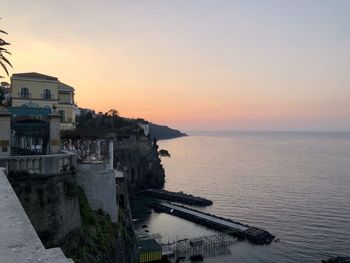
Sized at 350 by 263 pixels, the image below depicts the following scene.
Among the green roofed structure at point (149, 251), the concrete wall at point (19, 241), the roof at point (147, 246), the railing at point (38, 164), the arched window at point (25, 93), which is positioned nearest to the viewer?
the concrete wall at point (19, 241)

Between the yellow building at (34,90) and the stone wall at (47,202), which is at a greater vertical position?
the yellow building at (34,90)

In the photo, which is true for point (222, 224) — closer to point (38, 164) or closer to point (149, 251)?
point (149, 251)

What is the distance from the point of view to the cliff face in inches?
4224

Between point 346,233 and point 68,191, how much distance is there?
179ft

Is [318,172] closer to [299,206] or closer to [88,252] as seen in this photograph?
[299,206]

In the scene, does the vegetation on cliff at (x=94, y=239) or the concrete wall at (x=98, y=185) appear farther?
the concrete wall at (x=98, y=185)

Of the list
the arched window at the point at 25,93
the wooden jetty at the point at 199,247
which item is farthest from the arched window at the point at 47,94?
the wooden jetty at the point at 199,247

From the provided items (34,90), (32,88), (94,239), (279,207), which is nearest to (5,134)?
→ (94,239)

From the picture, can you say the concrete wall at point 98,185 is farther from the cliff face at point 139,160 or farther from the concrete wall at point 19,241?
the cliff face at point 139,160

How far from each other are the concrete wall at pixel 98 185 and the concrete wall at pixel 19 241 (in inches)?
726

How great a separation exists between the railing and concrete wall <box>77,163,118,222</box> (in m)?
3.89

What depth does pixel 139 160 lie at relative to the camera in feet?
367

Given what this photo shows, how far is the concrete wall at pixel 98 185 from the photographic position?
26766 mm

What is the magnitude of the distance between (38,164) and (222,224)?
169 ft
